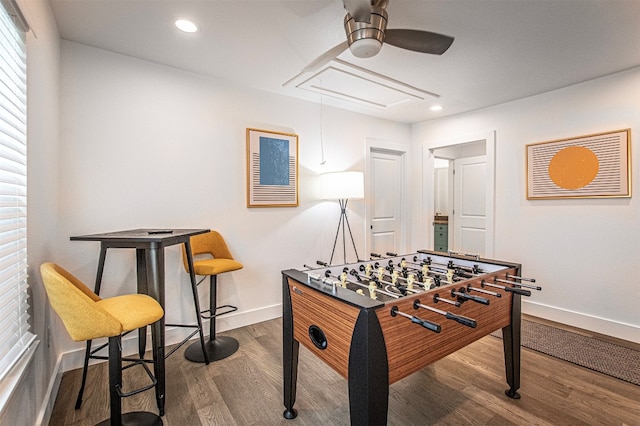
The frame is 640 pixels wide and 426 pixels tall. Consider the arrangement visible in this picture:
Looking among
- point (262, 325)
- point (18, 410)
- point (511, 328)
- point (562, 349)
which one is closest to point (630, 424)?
point (511, 328)

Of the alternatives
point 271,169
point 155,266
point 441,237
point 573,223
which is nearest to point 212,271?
point 155,266

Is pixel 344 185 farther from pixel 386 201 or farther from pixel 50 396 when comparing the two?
pixel 50 396

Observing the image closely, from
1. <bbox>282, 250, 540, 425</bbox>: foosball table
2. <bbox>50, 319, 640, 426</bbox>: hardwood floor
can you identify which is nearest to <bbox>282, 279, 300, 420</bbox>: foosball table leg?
<bbox>282, 250, 540, 425</bbox>: foosball table

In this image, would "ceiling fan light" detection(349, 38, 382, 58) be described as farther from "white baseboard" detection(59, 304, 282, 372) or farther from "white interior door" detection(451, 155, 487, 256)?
"white interior door" detection(451, 155, 487, 256)

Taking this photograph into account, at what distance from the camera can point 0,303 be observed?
4.01ft

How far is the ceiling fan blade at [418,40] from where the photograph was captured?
1.68 m

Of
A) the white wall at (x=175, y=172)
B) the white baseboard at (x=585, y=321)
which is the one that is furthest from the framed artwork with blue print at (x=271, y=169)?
the white baseboard at (x=585, y=321)

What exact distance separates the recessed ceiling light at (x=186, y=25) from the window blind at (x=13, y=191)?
0.87 m

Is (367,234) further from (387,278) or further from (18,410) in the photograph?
(18,410)

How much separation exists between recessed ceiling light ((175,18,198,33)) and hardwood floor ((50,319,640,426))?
249 cm

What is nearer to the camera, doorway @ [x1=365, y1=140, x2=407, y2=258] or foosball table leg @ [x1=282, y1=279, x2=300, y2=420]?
foosball table leg @ [x1=282, y1=279, x2=300, y2=420]

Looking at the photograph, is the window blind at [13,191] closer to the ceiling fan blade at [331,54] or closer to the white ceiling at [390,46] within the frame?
the white ceiling at [390,46]

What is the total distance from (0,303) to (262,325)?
7.30ft

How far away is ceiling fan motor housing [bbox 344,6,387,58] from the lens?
61.8 inches
